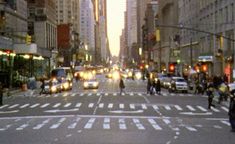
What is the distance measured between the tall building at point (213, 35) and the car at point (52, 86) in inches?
664

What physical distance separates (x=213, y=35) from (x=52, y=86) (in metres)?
24.6

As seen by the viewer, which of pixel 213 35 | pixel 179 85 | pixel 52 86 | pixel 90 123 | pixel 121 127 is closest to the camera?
pixel 121 127

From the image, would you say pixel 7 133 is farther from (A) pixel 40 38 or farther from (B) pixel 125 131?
(A) pixel 40 38

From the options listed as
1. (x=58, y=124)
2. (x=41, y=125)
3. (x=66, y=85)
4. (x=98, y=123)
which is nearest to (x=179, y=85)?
(x=66, y=85)

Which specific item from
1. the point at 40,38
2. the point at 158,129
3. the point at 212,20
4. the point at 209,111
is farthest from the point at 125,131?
A: the point at 40,38

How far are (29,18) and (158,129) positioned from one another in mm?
127398

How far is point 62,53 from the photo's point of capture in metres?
198

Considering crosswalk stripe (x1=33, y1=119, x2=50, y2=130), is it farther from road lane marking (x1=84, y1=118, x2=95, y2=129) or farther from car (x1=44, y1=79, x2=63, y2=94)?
car (x1=44, y1=79, x2=63, y2=94)

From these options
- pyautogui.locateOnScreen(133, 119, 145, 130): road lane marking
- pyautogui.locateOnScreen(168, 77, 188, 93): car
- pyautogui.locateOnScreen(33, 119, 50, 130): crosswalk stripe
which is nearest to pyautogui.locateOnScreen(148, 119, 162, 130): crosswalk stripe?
pyautogui.locateOnScreen(133, 119, 145, 130): road lane marking

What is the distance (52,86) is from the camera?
65.6 metres

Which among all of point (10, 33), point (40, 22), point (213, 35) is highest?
point (40, 22)

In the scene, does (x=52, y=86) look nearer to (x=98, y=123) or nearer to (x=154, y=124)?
(x=98, y=123)

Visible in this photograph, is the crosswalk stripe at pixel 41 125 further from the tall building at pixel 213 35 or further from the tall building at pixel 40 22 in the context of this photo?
the tall building at pixel 40 22

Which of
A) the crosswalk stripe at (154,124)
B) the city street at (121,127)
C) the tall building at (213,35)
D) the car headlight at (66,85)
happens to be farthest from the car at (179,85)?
the crosswalk stripe at (154,124)
